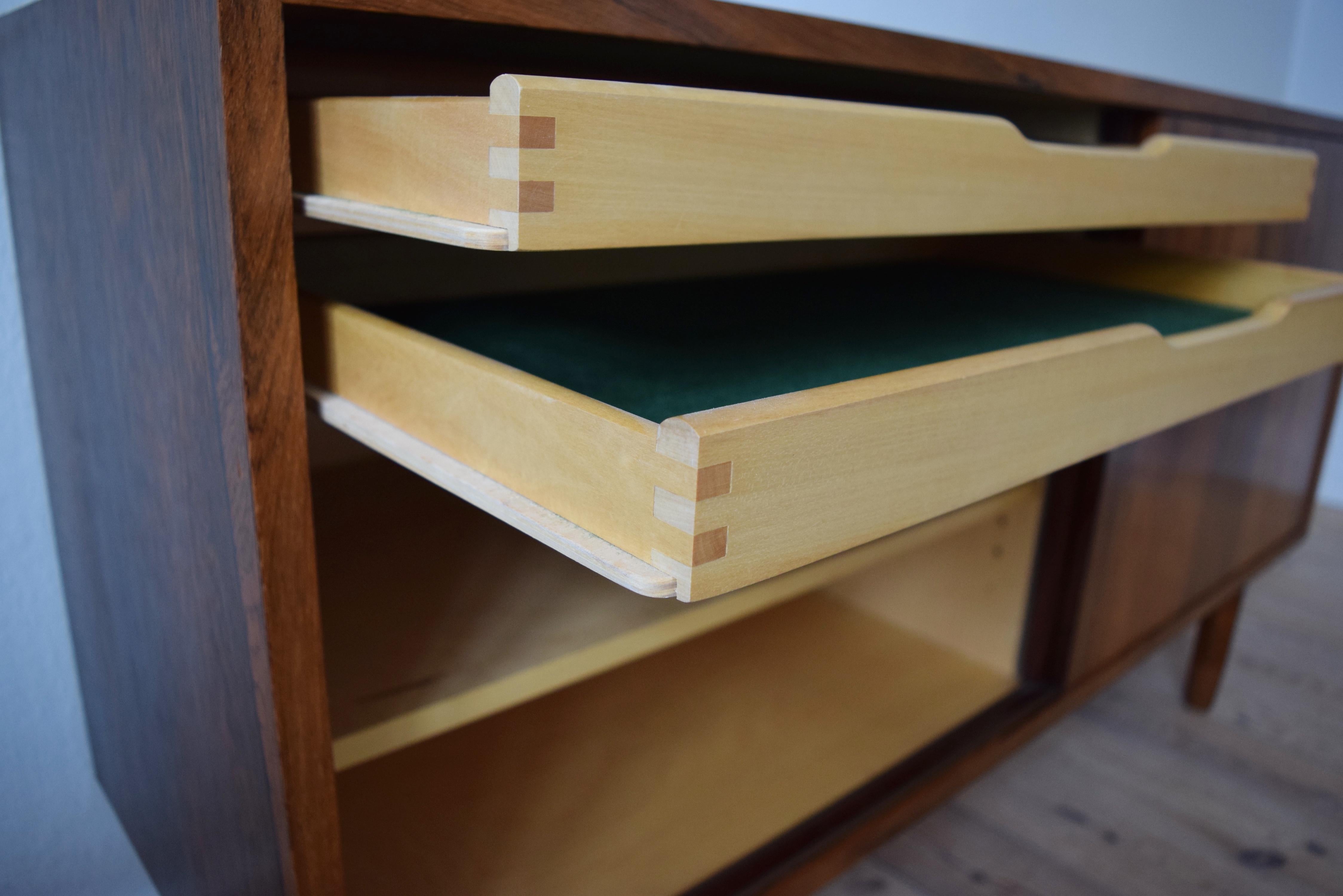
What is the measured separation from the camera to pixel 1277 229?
949 millimetres

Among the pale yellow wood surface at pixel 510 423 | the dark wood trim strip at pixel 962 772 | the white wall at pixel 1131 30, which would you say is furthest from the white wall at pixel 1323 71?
the pale yellow wood surface at pixel 510 423

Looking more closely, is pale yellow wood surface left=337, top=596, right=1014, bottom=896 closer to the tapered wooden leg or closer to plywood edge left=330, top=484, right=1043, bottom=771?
plywood edge left=330, top=484, right=1043, bottom=771

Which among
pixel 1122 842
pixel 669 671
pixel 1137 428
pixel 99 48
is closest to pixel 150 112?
pixel 99 48

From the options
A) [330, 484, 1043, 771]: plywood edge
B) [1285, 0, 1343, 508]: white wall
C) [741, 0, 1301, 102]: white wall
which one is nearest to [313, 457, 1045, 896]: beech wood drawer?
[330, 484, 1043, 771]: plywood edge

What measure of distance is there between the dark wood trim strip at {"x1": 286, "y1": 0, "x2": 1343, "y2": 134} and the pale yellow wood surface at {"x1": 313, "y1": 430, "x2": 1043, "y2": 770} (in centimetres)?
30

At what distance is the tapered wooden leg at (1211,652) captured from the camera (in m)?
1.16

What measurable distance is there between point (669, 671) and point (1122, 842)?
18.9 inches

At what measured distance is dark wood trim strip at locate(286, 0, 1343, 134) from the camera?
0.38m

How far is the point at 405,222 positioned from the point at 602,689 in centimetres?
63

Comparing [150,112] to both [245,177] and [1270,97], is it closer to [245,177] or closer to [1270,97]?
[245,177]

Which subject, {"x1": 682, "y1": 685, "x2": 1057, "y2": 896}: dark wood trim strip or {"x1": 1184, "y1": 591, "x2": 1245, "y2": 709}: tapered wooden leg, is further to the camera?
{"x1": 1184, "y1": 591, "x2": 1245, "y2": 709}: tapered wooden leg

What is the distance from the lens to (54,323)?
58 cm

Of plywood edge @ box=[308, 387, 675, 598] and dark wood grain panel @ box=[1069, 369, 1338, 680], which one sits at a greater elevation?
plywood edge @ box=[308, 387, 675, 598]

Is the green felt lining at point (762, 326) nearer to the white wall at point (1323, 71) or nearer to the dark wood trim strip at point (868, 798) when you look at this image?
the dark wood trim strip at point (868, 798)
